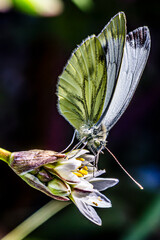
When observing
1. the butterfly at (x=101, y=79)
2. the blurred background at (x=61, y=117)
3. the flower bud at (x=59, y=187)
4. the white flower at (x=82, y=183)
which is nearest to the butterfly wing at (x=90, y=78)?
the butterfly at (x=101, y=79)

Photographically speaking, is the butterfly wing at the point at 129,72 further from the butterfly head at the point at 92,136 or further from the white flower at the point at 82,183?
the white flower at the point at 82,183

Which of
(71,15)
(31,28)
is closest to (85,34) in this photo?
(71,15)

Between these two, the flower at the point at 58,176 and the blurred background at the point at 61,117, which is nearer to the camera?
the flower at the point at 58,176

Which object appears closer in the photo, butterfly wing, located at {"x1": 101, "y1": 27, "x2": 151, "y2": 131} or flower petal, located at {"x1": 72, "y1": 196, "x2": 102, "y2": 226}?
flower petal, located at {"x1": 72, "y1": 196, "x2": 102, "y2": 226}

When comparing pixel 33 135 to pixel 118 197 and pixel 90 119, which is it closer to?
pixel 118 197

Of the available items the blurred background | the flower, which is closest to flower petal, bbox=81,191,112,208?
the flower

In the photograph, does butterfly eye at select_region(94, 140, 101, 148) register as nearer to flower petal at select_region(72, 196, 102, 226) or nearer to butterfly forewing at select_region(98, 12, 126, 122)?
butterfly forewing at select_region(98, 12, 126, 122)
